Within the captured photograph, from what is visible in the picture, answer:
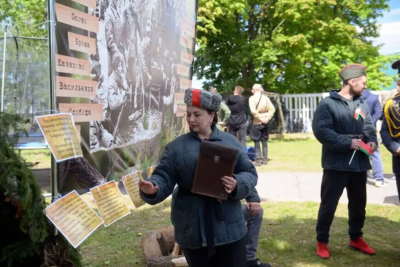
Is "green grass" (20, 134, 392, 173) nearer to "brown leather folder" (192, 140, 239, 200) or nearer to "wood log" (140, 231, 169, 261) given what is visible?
"wood log" (140, 231, 169, 261)

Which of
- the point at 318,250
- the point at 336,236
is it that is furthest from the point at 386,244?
the point at 318,250

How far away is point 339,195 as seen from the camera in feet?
14.6

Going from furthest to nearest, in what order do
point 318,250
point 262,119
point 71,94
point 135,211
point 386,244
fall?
1. point 262,119
2. point 135,211
3. point 386,244
4. point 318,250
5. point 71,94

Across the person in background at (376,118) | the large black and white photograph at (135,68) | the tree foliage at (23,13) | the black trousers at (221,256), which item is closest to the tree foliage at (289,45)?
the tree foliage at (23,13)

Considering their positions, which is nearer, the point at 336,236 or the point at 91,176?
the point at 91,176

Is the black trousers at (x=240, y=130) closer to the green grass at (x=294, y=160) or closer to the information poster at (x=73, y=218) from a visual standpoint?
the green grass at (x=294, y=160)

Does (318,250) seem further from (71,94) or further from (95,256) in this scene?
(71,94)

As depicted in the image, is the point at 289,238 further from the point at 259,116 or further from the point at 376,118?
the point at 259,116

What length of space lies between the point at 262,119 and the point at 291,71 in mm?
12713

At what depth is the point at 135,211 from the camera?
6699mm

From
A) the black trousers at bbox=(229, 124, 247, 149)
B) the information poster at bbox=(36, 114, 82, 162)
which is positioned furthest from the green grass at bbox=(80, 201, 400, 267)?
the black trousers at bbox=(229, 124, 247, 149)

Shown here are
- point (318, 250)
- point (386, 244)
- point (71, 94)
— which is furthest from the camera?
point (386, 244)

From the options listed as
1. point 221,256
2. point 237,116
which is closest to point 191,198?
point 221,256

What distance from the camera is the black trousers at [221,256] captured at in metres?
2.70
